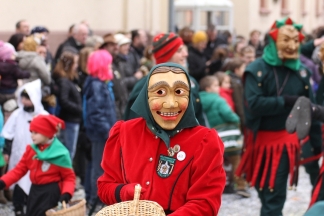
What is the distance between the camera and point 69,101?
978 cm

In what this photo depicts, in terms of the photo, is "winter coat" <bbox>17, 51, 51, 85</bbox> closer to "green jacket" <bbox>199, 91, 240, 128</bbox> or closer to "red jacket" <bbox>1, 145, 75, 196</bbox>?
"green jacket" <bbox>199, 91, 240, 128</bbox>

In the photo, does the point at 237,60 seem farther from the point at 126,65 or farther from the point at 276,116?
the point at 276,116

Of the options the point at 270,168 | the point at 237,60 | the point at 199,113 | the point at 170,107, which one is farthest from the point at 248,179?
the point at 237,60

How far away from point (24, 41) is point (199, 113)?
312cm

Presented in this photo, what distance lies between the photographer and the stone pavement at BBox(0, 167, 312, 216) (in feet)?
30.0

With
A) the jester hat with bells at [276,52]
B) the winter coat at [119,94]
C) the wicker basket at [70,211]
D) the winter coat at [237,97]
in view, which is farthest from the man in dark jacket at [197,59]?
the wicker basket at [70,211]

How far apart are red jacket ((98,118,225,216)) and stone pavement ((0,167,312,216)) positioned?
459 centimetres

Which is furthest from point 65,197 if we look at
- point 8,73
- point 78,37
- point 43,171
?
point 78,37

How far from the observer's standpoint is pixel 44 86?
9.46m

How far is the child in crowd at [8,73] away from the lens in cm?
912

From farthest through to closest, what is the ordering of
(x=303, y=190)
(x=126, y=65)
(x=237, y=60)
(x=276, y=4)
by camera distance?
(x=276, y=4)
(x=237, y=60)
(x=126, y=65)
(x=303, y=190)

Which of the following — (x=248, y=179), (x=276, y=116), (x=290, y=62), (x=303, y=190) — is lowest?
(x=303, y=190)

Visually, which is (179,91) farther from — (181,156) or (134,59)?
(134,59)

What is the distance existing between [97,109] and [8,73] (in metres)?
1.10
